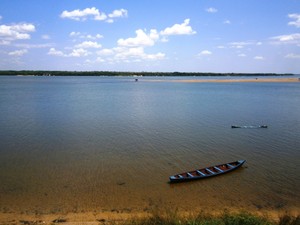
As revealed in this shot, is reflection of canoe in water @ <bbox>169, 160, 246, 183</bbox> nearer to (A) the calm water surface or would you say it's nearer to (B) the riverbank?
(A) the calm water surface

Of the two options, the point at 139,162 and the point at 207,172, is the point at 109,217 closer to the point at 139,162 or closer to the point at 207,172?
the point at 139,162

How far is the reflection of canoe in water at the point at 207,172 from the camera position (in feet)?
55.9

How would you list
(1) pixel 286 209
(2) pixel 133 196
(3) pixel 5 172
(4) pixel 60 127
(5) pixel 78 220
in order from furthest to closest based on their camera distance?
1. (4) pixel 60 127
2. (3) pixel 5 172
3. (2) pixel 133 196
4. (1) pixel 286 209
5. (5) pixel 78 220

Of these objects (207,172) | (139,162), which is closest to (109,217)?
(139,162)

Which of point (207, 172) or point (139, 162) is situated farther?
point (139, 162)

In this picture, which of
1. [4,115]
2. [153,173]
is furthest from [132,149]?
[4,115]

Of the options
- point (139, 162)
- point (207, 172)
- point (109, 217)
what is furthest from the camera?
point (139, 162)

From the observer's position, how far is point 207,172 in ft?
59.5

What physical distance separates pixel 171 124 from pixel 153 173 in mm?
14749

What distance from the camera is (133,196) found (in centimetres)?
1537

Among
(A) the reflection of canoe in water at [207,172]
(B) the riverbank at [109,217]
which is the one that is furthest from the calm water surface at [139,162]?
(B) the riverbank at [109,217]

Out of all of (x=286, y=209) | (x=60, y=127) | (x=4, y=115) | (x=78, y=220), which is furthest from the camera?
(x=4, y=115)

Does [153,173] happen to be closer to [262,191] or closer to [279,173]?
[262,191]

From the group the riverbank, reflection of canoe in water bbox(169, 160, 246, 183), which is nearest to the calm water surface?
reflection of canoe in water bbox(169, 160, 246, 183)
